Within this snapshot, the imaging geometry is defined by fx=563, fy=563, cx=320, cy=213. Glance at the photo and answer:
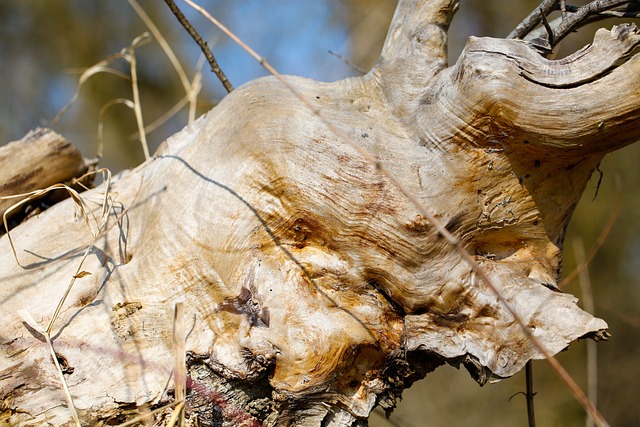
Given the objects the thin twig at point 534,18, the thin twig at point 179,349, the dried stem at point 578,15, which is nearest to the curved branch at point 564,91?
the dried stem at point 578,15

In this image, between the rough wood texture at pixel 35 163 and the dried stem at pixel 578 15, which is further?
the rough wood texture at pixel 35 163

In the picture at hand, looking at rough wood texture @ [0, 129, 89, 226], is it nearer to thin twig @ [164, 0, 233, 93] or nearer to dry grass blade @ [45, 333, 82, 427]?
thin twig @ [164, 0, 233, 93]

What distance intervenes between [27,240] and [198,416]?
645mm

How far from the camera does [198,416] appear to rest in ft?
3.67

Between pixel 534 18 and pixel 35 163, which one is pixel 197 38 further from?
pixel 534 18

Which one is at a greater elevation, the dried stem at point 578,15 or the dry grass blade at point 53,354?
the dried stem at point 578,15

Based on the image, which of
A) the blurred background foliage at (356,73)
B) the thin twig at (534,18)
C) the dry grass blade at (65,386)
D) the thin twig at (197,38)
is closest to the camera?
the dry grass blade at (65,386)

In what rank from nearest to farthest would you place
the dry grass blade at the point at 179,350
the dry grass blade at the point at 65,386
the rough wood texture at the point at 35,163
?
the dry grass blade at the point at 179,350 < the dry grass blade at the point at 65,386 < the rough wood texture at the point at 35,163

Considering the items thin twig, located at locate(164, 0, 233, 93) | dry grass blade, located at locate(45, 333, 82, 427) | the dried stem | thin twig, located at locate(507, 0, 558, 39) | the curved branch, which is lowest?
dry grass blade, located at locate(45, 333, 82, 427)

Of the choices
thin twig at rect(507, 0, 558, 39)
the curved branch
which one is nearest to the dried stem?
thin twig at rect(507, 0, 558, 39)

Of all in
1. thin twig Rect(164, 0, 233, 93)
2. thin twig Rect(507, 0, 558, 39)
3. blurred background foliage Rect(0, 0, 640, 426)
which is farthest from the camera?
blurred background foliage Rect(0, 0, 640, 426)

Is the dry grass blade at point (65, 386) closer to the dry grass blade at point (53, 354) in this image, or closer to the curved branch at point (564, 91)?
the dry grass blade at point (53, 354)

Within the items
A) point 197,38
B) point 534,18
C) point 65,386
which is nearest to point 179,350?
point 65,386

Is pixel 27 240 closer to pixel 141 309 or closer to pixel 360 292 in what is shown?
pixel 141 309
